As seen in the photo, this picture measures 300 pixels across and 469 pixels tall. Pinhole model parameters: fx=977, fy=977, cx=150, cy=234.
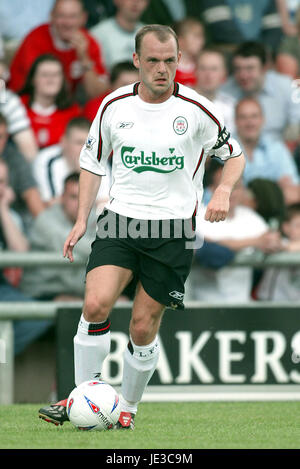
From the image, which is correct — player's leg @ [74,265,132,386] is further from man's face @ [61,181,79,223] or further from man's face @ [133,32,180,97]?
man's face @ [61,181,79,223]

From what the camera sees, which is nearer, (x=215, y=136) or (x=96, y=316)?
(x=96, y=316)

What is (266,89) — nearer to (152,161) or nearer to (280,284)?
(280,284)

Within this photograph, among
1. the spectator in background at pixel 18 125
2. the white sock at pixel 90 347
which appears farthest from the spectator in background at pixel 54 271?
the white sock at pixel 90 347

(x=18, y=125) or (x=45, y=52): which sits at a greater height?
(x=45, y=52)

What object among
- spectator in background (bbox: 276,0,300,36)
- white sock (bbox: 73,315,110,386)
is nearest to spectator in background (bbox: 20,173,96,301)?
white sock (bbox: 73,315,110,386)

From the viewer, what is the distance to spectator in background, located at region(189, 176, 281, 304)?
784 centimetres

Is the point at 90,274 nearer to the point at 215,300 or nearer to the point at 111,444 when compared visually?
the point at 111,444

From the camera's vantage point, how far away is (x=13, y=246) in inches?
322

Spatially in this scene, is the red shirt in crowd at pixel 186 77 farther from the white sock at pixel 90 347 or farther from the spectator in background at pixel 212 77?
the white sock at pixel 90 347

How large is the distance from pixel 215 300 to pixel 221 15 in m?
4.25

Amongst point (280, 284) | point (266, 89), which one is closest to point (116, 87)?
point (266, 89)

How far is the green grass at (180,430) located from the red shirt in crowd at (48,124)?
310 centimetres

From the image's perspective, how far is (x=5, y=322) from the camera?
24.8 ft

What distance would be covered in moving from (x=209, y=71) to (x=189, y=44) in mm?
655
